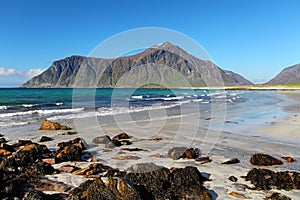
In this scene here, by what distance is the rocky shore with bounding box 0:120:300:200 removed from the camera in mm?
5395

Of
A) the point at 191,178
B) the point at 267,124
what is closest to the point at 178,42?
the point at 191,178

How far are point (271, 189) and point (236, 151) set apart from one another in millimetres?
4205

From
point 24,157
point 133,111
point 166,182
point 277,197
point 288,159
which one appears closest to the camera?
point 277,197

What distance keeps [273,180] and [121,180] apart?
12.5 ft

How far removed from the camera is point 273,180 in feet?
22.2

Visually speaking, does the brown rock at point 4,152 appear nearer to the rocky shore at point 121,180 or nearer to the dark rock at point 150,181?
the rocky shore at point 121,180

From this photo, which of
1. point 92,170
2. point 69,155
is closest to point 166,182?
point 92,170

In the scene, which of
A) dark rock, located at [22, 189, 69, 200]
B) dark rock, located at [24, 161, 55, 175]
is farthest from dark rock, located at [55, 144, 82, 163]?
dark rock, located at [22, 189, 69, 200]

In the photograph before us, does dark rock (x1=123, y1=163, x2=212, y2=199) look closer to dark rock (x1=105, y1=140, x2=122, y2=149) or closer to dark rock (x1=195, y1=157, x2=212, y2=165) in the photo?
dark rock (x1=195, y1=157, x2=212, y2=165)

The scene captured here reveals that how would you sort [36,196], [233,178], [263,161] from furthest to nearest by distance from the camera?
1. [263,161]
2. [233,178]
3. [36,196]

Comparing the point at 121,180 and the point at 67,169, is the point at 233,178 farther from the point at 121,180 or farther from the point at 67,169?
the point at 67,169

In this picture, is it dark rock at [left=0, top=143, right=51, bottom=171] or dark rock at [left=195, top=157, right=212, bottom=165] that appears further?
dark rock at [left=195, top=157, right=212, bottom=165]

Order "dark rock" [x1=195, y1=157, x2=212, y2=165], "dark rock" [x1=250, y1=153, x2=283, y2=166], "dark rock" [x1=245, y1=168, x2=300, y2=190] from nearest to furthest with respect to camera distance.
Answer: "dark rock" [x1=245, y1=168, x2=300, y2=190], "dark rock" [x1=250, y1=153, x2=283, y2=166], "dark rock" [x1=195, y1=157, x2=212, y2=165]

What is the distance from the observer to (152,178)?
6246 mm
